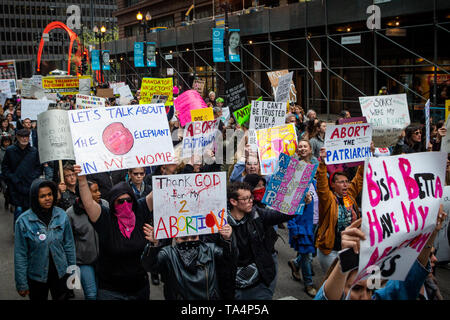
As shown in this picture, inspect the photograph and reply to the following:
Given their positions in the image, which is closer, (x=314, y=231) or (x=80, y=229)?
(x=80, y=229)

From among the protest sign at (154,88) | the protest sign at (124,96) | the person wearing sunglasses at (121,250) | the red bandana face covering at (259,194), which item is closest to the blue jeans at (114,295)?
the person wearing sunglasses at (121,250)

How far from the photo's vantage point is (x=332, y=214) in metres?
5.16

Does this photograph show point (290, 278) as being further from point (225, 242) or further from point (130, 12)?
point (130, 12)

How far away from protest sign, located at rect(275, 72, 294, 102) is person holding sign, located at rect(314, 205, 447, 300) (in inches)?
321

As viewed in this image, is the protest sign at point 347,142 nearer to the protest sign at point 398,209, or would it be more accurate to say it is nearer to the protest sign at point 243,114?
the protest sign at point 398,209

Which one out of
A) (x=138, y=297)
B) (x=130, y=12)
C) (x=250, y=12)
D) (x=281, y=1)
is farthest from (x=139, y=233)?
(x=130, y=12)

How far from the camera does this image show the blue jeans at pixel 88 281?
4.83 meters

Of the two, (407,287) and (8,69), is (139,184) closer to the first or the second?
(407,287)

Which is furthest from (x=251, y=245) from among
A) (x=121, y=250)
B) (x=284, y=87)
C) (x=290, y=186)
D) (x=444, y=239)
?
(x=284, y=87)

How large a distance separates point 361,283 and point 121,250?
7.42ft

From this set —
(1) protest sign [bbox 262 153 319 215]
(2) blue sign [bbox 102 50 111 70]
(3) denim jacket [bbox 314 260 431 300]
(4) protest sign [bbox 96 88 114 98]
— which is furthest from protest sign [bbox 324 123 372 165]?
(2) blue sign [bbox 102 50 111 70]

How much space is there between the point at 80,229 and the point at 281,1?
83.6ft

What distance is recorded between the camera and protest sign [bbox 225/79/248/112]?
10609mm

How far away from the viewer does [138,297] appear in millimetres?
4230
